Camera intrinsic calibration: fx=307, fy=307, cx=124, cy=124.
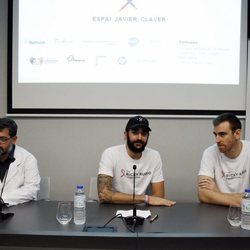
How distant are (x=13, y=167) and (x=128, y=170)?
879 millimetres

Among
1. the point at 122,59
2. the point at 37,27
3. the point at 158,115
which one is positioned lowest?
the point at 158,115

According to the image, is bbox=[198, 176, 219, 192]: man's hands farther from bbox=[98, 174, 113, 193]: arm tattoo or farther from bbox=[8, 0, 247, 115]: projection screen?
bbox=[8, 0, 247, 115]: projection screen

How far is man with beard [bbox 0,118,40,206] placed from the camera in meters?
2.22

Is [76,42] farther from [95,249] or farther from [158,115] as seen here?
[95,249]

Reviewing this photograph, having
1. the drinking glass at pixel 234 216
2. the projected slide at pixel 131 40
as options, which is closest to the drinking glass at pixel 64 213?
the drinking glass at pixel 234 216

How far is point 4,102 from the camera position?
10.5ft

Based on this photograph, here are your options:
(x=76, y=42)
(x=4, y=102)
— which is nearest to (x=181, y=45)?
(x=76, y=42)

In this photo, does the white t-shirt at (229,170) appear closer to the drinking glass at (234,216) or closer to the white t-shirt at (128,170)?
the white t-shirt at (128,170)

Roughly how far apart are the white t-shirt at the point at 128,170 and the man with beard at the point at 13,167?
0.53 m

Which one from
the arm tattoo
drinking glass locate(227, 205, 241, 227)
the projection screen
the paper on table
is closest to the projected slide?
the projection screen

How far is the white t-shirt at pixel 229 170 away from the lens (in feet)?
7.66

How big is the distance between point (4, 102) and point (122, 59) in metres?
1.31

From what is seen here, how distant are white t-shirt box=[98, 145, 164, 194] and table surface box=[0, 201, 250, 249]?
58cm

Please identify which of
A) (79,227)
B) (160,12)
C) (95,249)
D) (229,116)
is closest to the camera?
(95,249)
